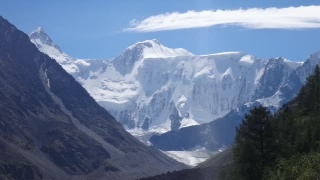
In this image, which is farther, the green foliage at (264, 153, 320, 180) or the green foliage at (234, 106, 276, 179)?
the green foliage at (234, 106, 276, 179)

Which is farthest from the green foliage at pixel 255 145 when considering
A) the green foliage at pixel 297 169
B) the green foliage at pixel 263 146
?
the green foliage at pixel 297 169

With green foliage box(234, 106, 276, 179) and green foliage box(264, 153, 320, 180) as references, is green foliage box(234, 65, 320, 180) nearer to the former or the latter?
green foliage box(234, 106, 276, 179)

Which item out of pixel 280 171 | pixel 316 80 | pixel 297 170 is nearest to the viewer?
pixel 297 170

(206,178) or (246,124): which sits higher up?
(206,178)

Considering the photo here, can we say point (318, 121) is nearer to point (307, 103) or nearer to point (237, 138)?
point (237, 138)

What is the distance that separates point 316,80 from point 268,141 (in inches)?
2983

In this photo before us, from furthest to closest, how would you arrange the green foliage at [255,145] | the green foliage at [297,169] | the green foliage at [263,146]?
1. the green foliage at [255,145]
2. the green foliage at [263,146]
3. the green foliage at [297,169]

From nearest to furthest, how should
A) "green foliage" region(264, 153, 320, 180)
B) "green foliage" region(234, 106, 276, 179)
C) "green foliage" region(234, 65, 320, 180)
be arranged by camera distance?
"green foliage" region(264, 153, 320, 180), "green foliage" region(234, 65, 320, 180), "green foliage" region(234, 106, 276, 179)

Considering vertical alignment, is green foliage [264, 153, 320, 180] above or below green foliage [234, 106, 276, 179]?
below

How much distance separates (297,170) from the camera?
74375mm

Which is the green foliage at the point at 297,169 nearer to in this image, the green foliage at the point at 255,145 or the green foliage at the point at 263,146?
the green foliage at the point at 263,146

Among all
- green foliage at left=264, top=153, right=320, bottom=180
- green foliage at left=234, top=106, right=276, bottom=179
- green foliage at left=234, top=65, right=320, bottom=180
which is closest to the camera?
green foliage at left=264, top=153, right=320, bottom=180

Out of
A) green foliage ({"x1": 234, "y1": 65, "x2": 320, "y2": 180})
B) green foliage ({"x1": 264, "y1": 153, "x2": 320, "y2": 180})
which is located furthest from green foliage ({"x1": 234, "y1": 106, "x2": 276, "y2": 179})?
green foliage ({"x1": 264, "y1": 153, "x2": 320, "y2": 180})

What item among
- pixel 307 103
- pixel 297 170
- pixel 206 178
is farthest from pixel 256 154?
pixel 206 178
